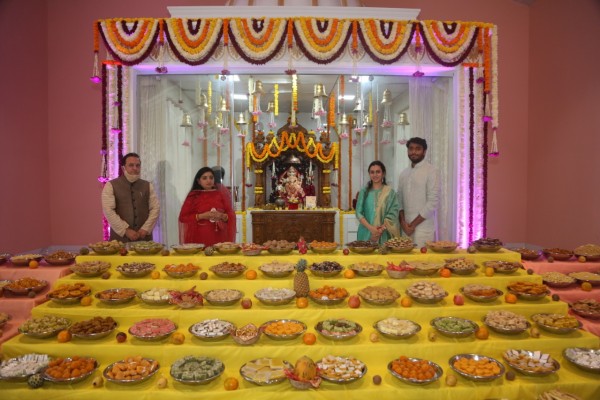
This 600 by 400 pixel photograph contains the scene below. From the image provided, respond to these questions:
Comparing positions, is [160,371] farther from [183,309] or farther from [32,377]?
[32,377]

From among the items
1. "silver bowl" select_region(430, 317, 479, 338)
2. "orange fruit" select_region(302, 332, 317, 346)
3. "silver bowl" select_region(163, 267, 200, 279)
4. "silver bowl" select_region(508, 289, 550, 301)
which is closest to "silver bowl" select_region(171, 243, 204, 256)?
"silver bowl" select_region(163, 267, 200, 279)

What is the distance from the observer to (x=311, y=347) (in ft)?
9.45

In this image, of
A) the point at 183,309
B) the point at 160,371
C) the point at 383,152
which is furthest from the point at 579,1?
the point at 160,371

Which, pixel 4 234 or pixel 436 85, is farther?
pixel 436 85

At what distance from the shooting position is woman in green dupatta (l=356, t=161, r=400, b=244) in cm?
481

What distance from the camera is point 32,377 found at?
103 inches

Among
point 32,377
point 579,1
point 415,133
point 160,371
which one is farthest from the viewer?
point 415,133

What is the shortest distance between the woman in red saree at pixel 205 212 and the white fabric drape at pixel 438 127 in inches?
128

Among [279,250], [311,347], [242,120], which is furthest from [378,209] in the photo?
[242,120]

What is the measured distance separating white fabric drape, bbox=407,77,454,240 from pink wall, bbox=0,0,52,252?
602 cm

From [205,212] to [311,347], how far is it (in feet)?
8.19

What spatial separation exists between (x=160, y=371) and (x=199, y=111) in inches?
213

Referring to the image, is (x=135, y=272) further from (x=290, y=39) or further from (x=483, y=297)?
(x=290, y=39)

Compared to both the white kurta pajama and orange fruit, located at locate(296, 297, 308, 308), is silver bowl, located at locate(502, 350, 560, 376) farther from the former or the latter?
the white kurta pajama
